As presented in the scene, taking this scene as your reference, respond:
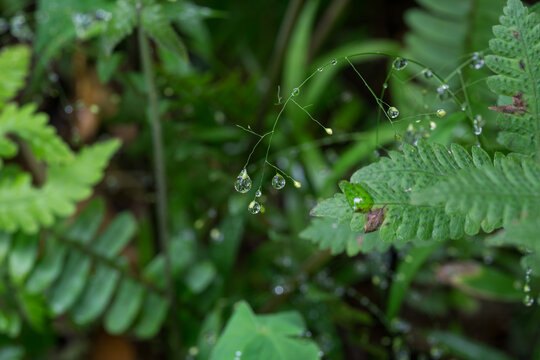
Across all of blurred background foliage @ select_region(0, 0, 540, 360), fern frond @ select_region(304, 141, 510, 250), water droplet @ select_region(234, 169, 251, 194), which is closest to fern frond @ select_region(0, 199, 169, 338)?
blurred background foliage @ select_region(0, 0, 540, 360)

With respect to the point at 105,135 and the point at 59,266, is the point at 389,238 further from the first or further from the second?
the point at 105,135

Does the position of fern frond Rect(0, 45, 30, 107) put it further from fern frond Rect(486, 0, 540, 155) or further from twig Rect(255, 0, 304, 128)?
fern frond Rect(486, 0, 540, 155)

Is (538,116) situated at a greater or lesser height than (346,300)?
greater

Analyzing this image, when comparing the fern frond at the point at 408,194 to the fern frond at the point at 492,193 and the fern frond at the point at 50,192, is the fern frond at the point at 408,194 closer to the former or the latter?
the fern frond at the point at 492,193

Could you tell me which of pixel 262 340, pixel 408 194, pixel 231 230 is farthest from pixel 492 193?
pixel 231 230

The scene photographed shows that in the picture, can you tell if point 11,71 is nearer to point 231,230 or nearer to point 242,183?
point 231,230

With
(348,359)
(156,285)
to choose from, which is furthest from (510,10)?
(348,359)
